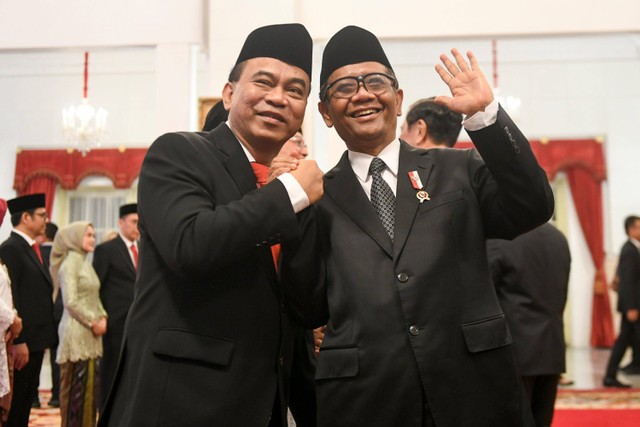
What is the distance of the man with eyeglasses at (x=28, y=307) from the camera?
412 cm

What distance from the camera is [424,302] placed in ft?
5.02

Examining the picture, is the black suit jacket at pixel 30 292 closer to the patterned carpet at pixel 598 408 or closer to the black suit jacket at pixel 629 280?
the patterned carpet at pixel 598 408

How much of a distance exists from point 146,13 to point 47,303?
2.25 m

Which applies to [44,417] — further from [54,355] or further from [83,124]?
[83,124]

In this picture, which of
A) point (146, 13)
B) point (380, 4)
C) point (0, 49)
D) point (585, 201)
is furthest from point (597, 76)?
point (0, 49)

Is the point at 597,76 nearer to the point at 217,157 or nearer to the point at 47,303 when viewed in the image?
the point at 47,303

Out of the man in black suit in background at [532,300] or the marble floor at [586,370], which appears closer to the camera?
the man in black suit in background at [532,300]

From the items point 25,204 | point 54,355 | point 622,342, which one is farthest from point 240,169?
point 622,342

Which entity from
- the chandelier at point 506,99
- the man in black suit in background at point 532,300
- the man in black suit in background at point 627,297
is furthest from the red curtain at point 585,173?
the man in black suit in background at point 532,300

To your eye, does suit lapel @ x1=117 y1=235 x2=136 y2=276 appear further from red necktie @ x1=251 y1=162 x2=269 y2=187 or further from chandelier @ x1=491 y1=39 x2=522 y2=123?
chandelier @ x1=491 y1=39 x2=522 y2=123

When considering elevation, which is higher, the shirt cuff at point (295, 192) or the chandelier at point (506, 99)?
the chandelier at point (506, 99)

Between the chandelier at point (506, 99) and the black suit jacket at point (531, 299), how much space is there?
6.30 m

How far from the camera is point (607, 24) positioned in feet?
15.8

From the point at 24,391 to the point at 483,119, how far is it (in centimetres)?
363
